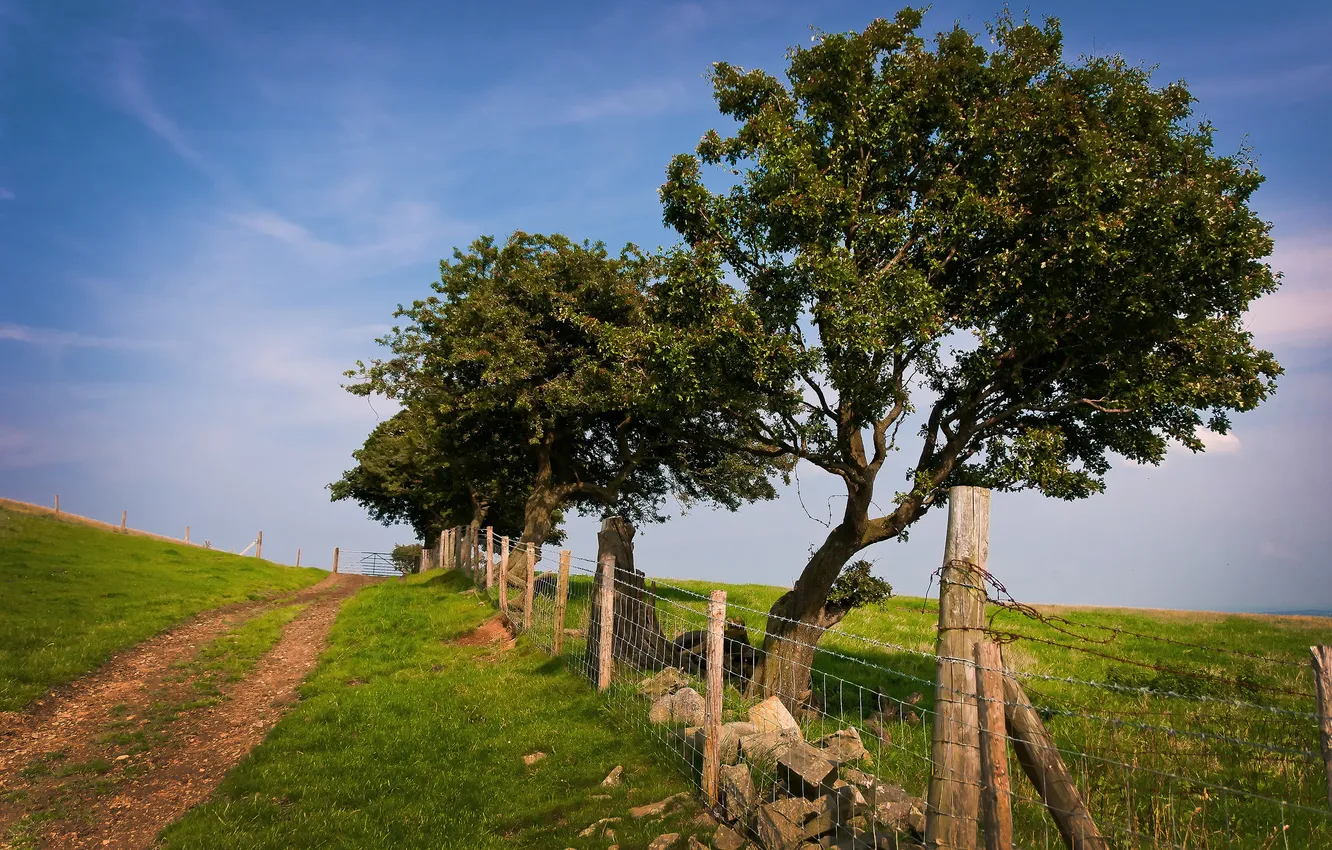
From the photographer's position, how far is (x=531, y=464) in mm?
37219

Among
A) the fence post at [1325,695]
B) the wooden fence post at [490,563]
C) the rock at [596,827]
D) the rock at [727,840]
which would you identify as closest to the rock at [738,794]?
the rock at [727,840]

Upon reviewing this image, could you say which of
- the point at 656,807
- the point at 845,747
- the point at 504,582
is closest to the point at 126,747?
the point at 656,807

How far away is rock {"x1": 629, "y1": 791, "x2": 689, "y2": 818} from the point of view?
9656mm

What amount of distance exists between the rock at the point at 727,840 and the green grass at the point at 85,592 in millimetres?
14156

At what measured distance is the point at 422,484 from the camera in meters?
53.2

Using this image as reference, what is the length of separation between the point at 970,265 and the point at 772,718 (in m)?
9.69

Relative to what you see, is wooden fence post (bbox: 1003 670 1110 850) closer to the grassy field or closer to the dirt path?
the grassy field

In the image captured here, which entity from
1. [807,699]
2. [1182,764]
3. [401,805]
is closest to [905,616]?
[807,699]

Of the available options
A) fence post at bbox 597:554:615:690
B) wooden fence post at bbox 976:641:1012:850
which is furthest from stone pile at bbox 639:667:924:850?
fence post at bbox 597:554:615:690

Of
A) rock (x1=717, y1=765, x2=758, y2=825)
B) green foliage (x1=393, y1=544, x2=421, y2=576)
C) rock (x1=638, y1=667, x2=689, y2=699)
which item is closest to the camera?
rock (x1=717, y1=765, x2=758, y2=825)

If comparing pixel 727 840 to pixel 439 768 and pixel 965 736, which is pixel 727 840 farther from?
pixel 439 768

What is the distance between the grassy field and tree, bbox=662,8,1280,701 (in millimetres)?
3525

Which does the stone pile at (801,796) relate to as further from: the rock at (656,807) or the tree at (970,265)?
the tree at (970,265)

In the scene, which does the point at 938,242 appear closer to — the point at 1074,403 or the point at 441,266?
the point at 1074,403
